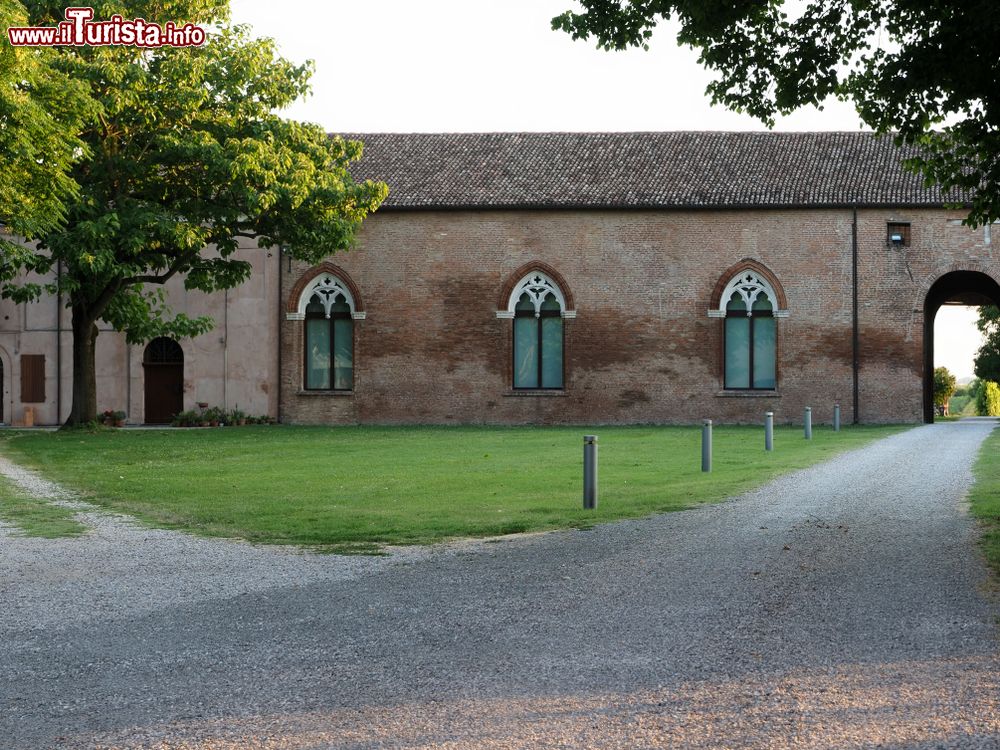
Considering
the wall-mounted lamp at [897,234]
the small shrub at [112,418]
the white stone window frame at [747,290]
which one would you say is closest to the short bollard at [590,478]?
the white stone window frame at [747,290]

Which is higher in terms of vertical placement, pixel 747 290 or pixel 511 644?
pixel 747 290

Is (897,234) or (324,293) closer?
(897,234)

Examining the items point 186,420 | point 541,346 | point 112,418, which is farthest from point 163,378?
point 541,346

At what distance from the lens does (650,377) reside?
3519 cm

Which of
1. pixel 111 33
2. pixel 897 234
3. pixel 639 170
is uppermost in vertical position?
pixel 111 33

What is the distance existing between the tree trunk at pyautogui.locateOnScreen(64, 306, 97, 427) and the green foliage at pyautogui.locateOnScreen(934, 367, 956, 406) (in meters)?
39.9

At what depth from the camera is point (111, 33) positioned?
86.9 ft

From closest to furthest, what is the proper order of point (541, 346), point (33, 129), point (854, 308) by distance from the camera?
point (33, 129) → point (854, 308) → point (541, 346)

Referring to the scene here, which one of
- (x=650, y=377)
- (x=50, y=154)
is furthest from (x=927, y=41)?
(x=650, y=377)

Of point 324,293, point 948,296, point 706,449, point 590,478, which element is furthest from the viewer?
point 948,296

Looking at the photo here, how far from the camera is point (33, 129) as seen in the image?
802 inches

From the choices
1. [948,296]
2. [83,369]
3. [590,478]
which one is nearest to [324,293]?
[83,369]

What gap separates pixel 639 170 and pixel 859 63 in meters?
24.9

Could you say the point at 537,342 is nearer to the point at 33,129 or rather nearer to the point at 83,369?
the point at 83,369
